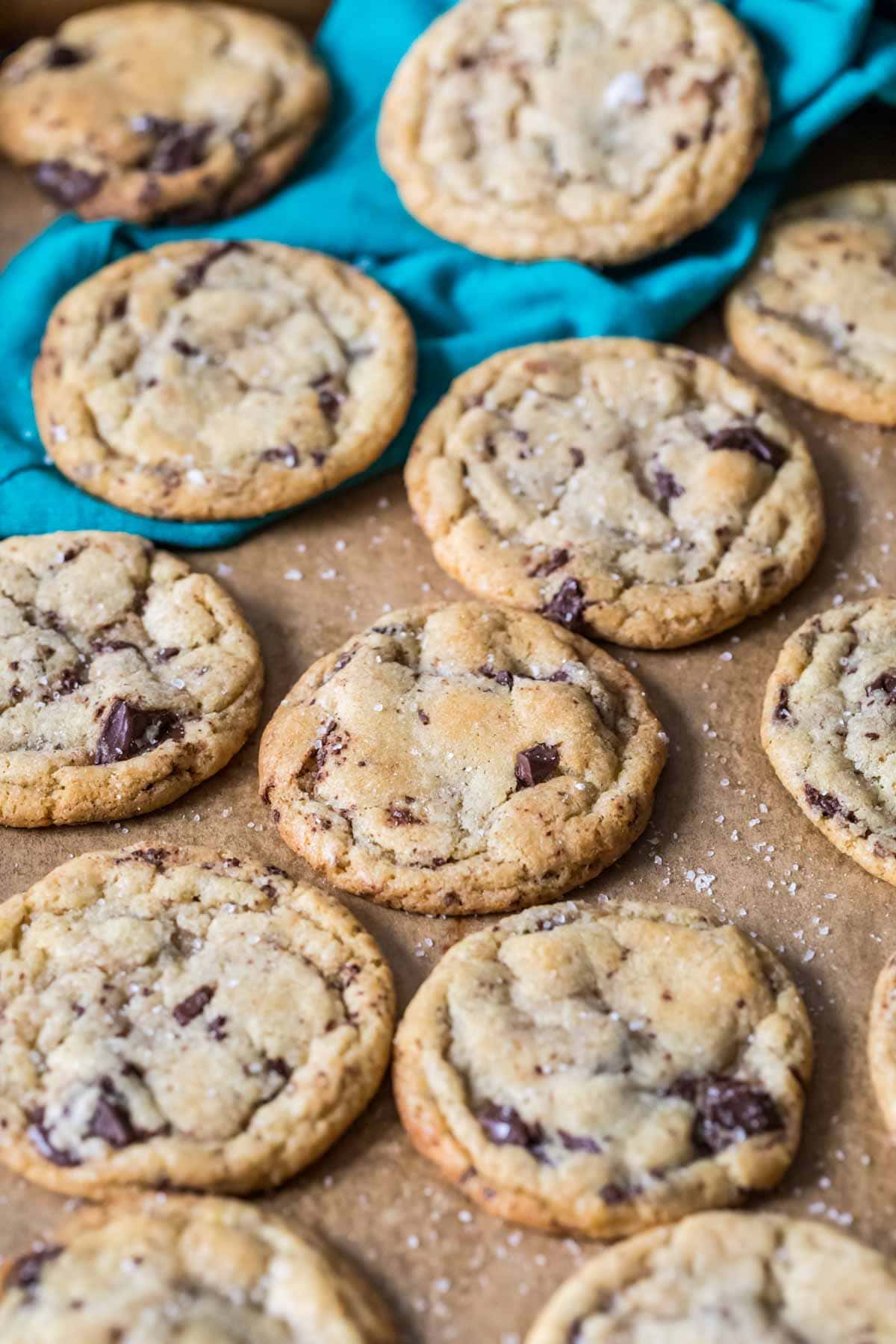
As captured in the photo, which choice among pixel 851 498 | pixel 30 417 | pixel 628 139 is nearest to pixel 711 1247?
pixel 851 498

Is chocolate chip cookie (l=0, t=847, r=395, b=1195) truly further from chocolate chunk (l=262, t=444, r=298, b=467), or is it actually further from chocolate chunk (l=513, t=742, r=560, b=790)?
chocolate chunk (l=262, t=444, r=298, b=467)

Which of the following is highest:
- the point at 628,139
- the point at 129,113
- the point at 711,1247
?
the point at 628,139

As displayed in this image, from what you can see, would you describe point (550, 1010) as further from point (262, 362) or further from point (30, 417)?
point (30, 417)

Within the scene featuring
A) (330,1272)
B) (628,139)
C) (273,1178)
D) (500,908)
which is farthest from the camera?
(628,139)

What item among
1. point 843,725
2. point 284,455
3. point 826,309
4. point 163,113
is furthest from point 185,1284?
point 163,113

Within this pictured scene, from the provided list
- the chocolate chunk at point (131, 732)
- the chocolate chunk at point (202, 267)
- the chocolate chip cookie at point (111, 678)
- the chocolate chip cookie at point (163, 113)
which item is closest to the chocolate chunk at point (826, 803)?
the chocolate chip cookie at point (111, 678)

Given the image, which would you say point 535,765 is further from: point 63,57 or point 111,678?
point 63,57

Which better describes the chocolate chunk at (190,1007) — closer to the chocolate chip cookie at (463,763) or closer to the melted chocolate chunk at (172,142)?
the chocolate chip cookie at (463,763)

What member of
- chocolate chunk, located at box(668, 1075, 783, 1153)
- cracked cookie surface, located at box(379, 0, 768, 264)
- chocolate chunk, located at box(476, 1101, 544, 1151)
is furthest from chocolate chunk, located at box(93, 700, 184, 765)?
cracked cookie surface, located at box(379, 0, 768, 264)
